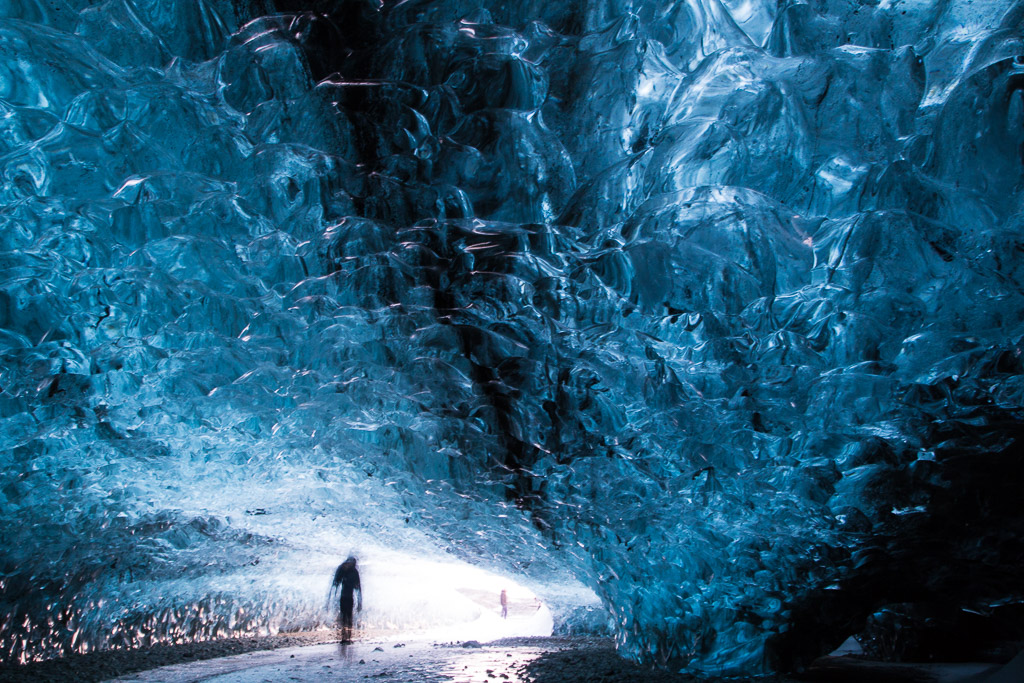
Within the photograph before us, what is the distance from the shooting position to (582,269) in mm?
4352

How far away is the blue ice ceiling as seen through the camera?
3311 millimetres

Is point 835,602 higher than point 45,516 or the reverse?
the reverse

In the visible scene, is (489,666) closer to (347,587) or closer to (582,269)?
(582,269)


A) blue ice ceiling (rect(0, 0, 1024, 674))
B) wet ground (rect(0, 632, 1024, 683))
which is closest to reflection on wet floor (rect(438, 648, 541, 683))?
wet ground (rect(0, 632, 1024, 683))

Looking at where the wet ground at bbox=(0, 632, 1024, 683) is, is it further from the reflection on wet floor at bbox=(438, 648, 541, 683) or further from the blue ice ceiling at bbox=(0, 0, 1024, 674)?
the blue ice ceiling at bbox=(0, 0, 1024, 674)

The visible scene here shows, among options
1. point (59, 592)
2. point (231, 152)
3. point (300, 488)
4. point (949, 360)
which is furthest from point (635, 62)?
point (59, 592)

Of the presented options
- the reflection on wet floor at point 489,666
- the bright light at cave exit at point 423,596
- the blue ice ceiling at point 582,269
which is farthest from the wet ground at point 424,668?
the bright light at cave exit at point 423,596

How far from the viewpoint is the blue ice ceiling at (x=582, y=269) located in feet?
10.9

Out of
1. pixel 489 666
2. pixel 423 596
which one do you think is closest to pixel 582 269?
pixel 489 666

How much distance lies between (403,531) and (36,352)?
7.02 meters

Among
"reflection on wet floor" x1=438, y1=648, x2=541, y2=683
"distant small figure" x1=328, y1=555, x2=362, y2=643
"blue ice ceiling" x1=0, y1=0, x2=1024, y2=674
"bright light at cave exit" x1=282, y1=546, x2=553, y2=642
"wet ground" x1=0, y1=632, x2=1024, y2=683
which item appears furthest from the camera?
"bright light at cave exit" x1=282, y1=546, x2=553, y2=642

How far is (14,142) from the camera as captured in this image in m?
3.53

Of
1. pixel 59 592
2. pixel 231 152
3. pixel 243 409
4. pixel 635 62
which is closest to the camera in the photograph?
pixel 635 62

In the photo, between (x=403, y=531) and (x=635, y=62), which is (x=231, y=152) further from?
(x=403, y=531)
